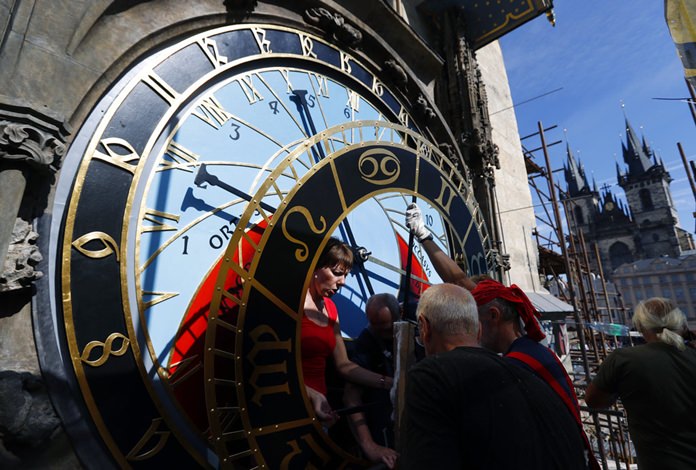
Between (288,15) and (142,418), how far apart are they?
2.23 m

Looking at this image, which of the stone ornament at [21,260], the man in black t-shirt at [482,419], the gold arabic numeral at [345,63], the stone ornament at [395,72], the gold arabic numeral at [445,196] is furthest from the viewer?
the stone ornament at [395,72]

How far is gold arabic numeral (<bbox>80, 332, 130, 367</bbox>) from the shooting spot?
1.26 meters

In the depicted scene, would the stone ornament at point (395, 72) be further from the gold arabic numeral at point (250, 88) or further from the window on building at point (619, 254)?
the window on building at point (619, 254)

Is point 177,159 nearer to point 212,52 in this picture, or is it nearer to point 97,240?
point 97,240

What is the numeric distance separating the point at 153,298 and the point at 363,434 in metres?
1.10

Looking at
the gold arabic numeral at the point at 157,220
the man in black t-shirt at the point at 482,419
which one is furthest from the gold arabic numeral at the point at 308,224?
the man in black t-shirt at the point at 482,419

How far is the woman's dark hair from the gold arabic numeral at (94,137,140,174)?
0.91 m

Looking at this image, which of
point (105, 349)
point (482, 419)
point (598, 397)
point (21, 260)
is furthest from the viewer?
point (598, 397)

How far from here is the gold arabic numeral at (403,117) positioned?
3.08 metres

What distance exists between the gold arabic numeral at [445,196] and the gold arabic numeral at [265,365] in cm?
163

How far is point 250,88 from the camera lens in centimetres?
201

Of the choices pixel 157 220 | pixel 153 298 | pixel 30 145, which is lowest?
pixel 153 298

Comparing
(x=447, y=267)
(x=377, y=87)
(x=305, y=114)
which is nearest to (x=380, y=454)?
(x=447, y=267)

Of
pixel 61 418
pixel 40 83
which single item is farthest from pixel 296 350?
pixel 40 83
